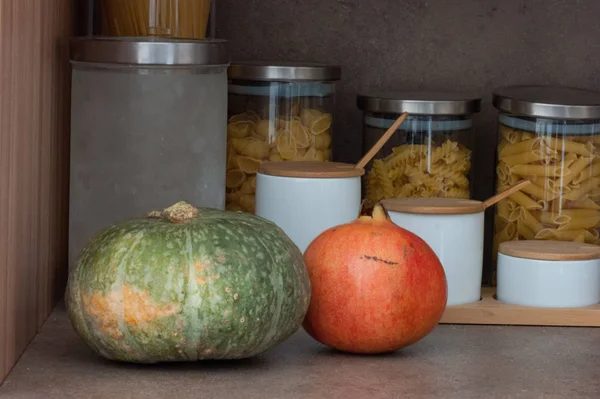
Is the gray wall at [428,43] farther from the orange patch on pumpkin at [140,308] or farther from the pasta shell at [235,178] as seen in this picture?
the orange patch on pumpkin at [140,308]

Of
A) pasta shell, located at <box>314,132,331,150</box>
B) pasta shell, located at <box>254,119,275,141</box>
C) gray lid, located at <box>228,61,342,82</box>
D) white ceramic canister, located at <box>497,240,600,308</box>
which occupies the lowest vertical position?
white ceramic canister, located at <box>497,240,600,308</box>

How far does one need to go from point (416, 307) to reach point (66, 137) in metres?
0.51

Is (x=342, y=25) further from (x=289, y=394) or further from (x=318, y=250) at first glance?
(x=289, y=394)

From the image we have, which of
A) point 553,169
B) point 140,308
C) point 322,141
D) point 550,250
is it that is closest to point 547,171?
point 553,169

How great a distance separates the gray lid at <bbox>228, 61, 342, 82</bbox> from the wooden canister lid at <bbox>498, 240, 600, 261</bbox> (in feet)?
1.07

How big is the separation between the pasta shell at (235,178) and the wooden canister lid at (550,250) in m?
0.34

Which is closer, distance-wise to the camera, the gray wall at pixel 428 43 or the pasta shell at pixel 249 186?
the pasta shell at pixel 249 186

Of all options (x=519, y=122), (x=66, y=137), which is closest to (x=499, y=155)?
(x=519, y=122)

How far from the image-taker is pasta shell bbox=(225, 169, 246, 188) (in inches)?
58.1

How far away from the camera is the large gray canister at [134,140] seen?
132 centimetres

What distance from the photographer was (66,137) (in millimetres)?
1391

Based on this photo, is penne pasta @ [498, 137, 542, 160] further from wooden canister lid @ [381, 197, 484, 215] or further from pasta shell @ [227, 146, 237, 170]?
pasta shell @ [227, 146, 237, 170]

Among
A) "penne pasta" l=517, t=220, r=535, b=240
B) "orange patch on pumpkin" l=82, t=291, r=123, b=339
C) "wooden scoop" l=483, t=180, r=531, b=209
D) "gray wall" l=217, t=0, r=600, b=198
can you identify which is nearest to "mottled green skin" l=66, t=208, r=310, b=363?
"orange patch on pumpkin" l=82, t=291, r=123, b=339

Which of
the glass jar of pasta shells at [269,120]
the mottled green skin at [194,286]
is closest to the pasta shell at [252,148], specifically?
the glass jar of pasta shells at [269,120]
